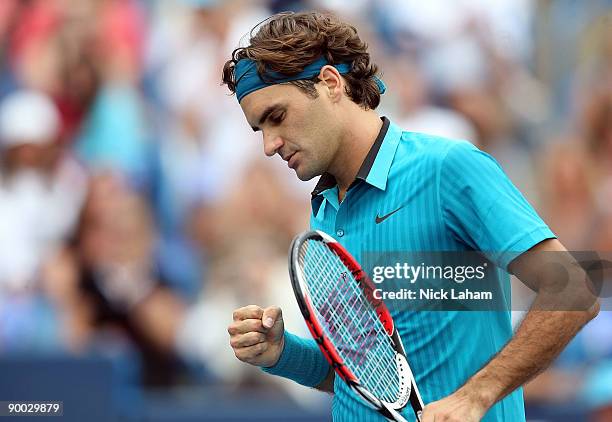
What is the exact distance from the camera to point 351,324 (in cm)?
270

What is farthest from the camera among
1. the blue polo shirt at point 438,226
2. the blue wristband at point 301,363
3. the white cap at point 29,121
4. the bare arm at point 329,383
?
the white cap at point 29,121

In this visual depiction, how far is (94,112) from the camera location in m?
6.41

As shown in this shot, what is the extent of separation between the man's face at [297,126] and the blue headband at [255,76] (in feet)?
0.05

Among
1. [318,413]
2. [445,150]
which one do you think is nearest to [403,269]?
[445,150]

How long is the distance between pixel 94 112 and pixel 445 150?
4274mm

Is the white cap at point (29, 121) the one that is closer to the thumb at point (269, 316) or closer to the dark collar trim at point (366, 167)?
the dark collar trim at point (366, 167)

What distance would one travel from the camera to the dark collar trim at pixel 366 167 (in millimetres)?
2660

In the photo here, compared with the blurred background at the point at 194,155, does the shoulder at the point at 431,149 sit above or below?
below

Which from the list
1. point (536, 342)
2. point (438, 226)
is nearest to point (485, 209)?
point (438, 226)

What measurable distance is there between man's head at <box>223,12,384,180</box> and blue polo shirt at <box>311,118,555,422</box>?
128mm

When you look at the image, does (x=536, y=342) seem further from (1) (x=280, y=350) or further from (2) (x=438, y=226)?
(1) (x=280, y=350)

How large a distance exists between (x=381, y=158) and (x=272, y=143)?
0.29 metres

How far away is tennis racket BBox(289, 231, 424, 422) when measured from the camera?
2.46 m

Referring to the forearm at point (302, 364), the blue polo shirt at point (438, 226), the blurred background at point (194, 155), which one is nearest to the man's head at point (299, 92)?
the blue polo shirt at point (438, 226)
